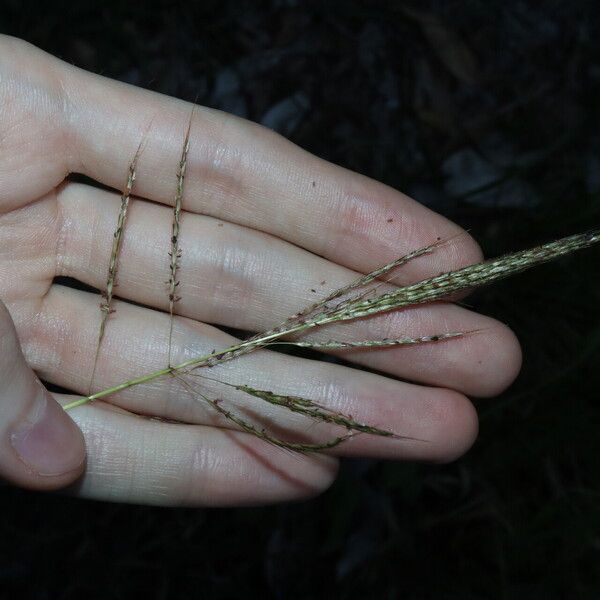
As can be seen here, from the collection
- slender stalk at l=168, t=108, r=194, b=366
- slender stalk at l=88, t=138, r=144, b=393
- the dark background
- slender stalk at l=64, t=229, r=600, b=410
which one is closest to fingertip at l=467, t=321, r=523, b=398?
slender stalk at l=64, t=229, r=600, b=410

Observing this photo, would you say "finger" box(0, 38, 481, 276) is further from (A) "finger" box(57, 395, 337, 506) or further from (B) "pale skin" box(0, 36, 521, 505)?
(A) "finger" box(57, 395, 337, 506)

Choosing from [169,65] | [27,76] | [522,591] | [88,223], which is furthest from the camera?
[169,65]

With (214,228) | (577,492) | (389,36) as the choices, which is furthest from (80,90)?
(577,492)

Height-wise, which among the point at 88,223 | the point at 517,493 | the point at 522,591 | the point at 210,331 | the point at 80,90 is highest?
the point at 80,90

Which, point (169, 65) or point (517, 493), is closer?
point (517, 493)

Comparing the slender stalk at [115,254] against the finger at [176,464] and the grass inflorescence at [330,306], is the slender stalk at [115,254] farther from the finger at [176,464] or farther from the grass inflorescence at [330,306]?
the finger at [176,464]

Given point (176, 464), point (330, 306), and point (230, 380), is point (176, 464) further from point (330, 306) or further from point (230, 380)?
point (330, 306)

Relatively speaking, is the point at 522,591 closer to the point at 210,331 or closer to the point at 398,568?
the point at 398,568

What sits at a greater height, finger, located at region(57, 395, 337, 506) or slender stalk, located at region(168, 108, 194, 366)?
slender stalk, located at region(168, 108, 194, 366)

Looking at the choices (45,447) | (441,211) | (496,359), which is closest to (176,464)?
(45,447)
